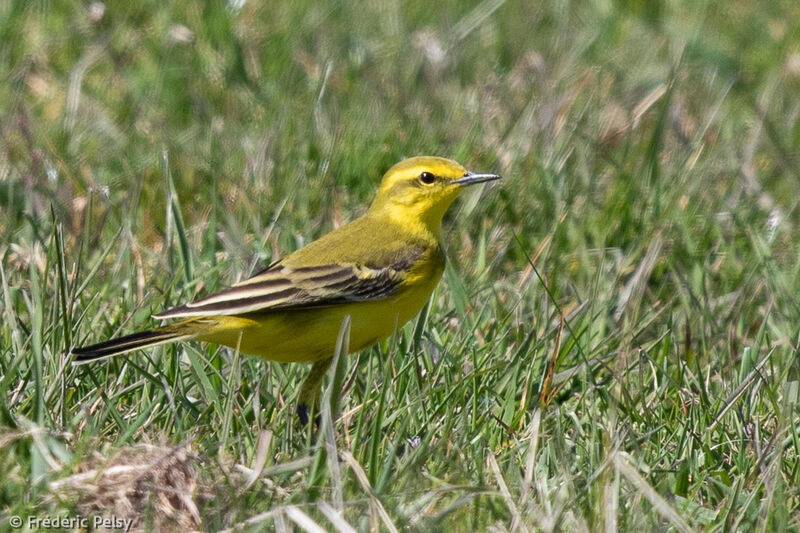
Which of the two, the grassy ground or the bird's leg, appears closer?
the grassy ground

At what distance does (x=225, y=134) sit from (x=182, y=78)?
89cm

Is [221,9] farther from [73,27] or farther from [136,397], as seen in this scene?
[136,397]

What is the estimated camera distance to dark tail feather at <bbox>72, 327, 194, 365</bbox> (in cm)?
421

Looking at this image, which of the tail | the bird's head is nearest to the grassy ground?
the tail

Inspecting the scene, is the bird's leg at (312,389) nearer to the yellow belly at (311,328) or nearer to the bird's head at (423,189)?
the yellow belly at (311,328)

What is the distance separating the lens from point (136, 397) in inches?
178

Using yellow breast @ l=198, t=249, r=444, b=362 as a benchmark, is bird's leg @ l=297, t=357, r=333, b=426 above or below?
below

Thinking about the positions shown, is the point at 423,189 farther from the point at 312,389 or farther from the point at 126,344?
the point at 126,344

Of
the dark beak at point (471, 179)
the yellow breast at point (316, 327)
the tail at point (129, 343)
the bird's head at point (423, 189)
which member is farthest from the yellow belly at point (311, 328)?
the dark beak at point (471, 179)

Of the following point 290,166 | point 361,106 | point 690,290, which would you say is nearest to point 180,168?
point 290,166

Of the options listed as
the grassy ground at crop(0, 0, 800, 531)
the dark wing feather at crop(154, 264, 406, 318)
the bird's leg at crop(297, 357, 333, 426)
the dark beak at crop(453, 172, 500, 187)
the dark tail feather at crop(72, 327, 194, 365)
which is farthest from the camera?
the dark beak at crop(453, 172, 500, 187)

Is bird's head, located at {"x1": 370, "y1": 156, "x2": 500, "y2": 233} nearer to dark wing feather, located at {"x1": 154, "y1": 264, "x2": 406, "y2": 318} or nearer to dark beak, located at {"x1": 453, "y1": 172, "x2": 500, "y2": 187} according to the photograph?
dark beak, located at {"x1": 453, "y1": 172, "x2": 500, "y2": 187}

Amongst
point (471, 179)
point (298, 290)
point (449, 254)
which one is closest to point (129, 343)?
point (298, 290)

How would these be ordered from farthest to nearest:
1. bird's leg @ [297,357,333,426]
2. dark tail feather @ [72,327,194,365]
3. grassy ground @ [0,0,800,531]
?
bird's leg @ [297,357,333,426], dark tail feather @ [72,327,194,365], grassy ground @ [0,0,800,531]
